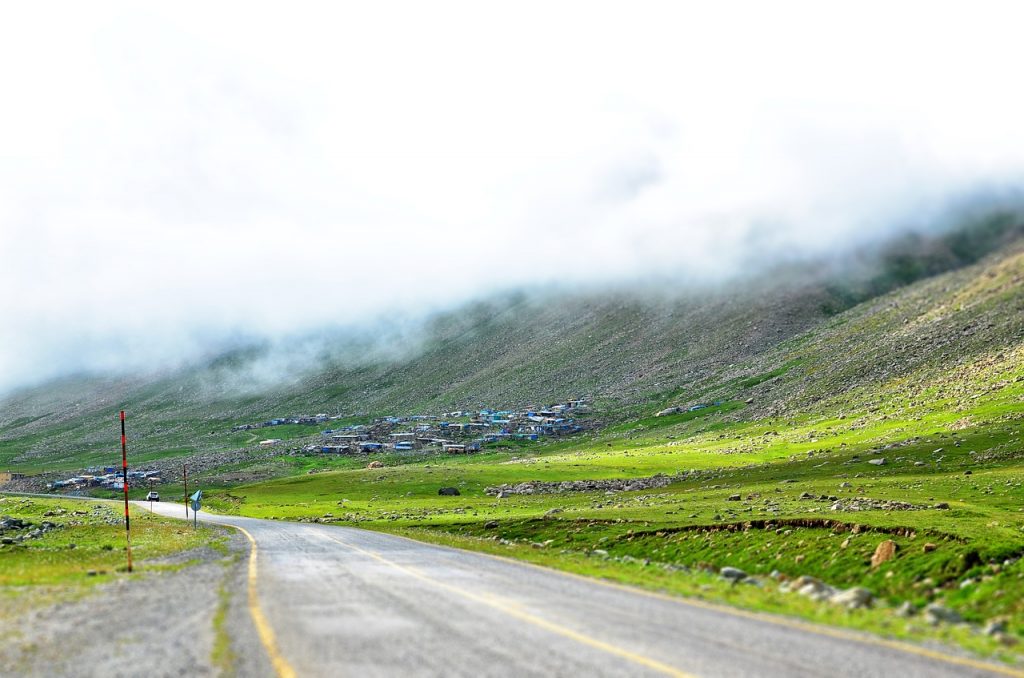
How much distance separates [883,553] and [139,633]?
32.4 m

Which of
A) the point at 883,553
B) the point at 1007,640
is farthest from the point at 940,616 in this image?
the point at 883,553

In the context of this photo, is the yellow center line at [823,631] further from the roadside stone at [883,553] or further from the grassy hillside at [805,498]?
the roadside stone at [883,553]

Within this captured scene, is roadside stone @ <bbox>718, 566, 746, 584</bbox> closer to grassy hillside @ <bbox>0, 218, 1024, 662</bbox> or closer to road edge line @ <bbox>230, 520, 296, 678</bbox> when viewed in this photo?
grassy hillside @ <bbox>0, 218, 1024, 662</bbox>

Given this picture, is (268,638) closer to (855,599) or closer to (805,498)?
(855,599)

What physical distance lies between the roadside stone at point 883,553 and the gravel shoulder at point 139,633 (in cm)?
2768

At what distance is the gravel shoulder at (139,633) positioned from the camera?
→ 543 inches

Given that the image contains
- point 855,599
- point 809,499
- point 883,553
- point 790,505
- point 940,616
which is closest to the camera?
point 940,616

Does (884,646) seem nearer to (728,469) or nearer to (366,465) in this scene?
(728,469)

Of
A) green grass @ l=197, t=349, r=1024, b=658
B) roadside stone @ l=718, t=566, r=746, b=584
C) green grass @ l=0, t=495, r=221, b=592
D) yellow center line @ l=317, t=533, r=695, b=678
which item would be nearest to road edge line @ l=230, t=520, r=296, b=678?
yellow center line @ l=317, t=533, r=695, b=678

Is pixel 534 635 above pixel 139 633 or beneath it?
beneath

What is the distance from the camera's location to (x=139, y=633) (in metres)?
16.7

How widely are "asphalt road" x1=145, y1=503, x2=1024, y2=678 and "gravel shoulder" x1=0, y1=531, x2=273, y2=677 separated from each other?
795mm

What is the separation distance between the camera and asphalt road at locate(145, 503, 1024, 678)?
1345 centimetres

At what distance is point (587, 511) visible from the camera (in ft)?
227
